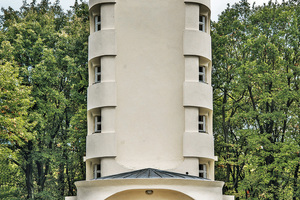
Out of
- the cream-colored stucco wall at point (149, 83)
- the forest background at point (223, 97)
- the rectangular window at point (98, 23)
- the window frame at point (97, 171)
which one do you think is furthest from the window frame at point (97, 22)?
the forest background at point (223, 97)

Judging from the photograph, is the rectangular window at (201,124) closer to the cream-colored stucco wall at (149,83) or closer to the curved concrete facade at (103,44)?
the cream-colored stucco wall at (149,83)

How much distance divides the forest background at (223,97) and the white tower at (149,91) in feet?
32.6

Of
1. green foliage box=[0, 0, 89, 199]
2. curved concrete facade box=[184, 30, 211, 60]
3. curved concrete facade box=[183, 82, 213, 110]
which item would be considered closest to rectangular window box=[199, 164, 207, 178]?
curved concrete facade box=[183, 82, 213, 110]

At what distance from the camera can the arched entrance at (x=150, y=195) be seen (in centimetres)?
2744

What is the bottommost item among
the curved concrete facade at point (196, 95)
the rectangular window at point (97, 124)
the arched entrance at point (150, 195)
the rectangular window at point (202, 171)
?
the arched entrance at point (150, 195)

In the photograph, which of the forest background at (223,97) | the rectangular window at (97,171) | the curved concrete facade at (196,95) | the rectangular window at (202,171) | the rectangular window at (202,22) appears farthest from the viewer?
the forest background at (223,97)

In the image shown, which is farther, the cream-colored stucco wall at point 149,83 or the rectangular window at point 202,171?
the rectangular window at point 202,171

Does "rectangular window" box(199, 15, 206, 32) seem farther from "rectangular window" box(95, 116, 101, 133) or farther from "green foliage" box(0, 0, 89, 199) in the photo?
"green foliage" box(0, 0, 89, 199)

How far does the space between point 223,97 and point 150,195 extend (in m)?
20.2

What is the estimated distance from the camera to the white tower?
29.8 meters

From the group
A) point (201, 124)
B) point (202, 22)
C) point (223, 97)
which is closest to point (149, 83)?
point (201, 124)

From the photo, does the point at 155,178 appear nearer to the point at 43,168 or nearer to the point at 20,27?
the point at 20,27

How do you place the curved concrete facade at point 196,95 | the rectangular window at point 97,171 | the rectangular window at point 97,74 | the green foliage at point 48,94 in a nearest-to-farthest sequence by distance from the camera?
the curved concrete facade at point 196,95 → the rectangular window at point 97,171 → the rectangular window at point 97,74 → the green foliage at point 48,94

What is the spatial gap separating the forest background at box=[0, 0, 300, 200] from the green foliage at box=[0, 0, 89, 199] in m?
0.09
